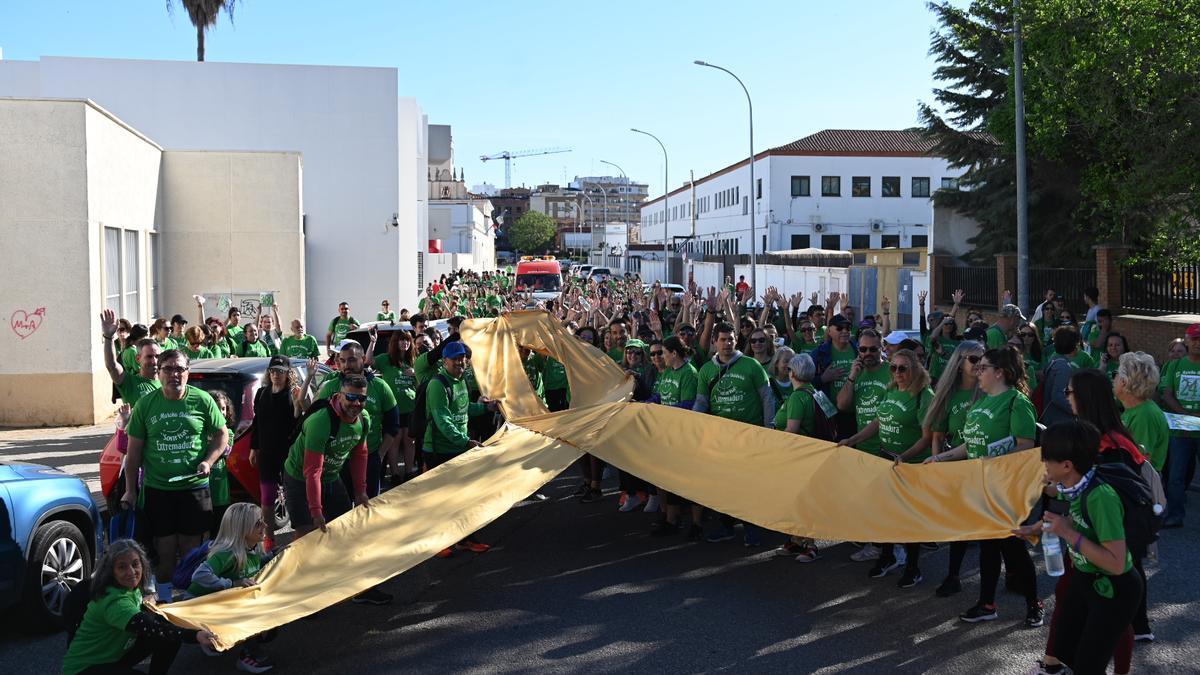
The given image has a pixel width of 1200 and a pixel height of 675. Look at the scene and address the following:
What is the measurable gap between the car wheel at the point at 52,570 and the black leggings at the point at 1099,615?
5.79m

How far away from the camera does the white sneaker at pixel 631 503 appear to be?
10797 mm

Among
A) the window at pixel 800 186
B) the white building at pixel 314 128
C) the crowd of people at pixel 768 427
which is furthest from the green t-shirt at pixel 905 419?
the window at pixel 800 186

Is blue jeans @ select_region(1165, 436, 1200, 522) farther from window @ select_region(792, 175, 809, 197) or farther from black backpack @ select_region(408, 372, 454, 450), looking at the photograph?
window @ select_region(792, 175, 809, 197)

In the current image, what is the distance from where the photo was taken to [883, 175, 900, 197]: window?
68312 millimetres

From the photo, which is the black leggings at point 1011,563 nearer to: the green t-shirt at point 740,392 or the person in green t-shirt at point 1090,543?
the person in green t-shirt at point 1090,543

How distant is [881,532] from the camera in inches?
275

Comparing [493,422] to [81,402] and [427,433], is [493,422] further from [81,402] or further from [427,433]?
[81,402]

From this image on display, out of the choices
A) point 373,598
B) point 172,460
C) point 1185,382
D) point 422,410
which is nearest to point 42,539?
point 172,460

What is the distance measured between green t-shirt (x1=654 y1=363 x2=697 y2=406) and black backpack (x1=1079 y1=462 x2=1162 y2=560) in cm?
494

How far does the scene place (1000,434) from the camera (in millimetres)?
6945

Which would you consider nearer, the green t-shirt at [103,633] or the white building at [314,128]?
the green t-shirt at [103,633]

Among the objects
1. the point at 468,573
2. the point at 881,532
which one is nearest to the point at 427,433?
the point at 468,573

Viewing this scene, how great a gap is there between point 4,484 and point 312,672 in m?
2.29

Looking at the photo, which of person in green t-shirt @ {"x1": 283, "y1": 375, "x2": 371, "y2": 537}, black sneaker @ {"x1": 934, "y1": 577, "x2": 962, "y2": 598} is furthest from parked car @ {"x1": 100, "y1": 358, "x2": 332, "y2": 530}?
black sneaker @ {"x1": 934, "y1": 577, "x2": 962, "y2": 598}
